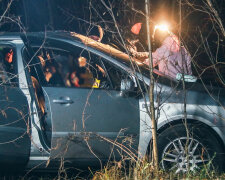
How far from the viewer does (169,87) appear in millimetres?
4371

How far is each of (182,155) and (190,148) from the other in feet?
0.38

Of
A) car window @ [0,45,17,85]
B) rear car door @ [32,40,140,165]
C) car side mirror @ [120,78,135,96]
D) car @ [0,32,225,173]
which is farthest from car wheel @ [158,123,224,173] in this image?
car window @ [0,45,17,85]

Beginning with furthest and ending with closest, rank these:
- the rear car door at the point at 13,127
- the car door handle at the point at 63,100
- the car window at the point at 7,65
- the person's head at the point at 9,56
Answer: the person's head at the point at 9,56
the car window at the point at 7,65
the car door handle at the point at 63,100
the rear car door at the point at 13,127

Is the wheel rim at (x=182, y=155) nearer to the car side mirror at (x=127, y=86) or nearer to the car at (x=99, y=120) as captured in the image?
the car at (x=99, y=120)

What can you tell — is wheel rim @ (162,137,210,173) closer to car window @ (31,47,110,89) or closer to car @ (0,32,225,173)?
car @ (0,32,225,173)

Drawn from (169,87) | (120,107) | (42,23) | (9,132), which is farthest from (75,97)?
(42,23)

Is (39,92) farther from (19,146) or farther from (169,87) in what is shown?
(169,87)

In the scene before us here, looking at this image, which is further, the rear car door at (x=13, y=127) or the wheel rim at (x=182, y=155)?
the wheel rim at (x=182, y=155)

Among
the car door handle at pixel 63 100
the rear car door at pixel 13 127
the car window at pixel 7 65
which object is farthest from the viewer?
the car window at pixel 7 65

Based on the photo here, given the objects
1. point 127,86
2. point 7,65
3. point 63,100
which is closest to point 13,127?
point 63,100

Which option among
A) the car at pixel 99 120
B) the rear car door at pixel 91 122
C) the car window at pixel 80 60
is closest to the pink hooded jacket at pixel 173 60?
the car at pixel 99 120

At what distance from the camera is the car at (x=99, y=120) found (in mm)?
4176

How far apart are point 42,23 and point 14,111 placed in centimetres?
901

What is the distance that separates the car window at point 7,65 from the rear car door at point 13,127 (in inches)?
1.8
